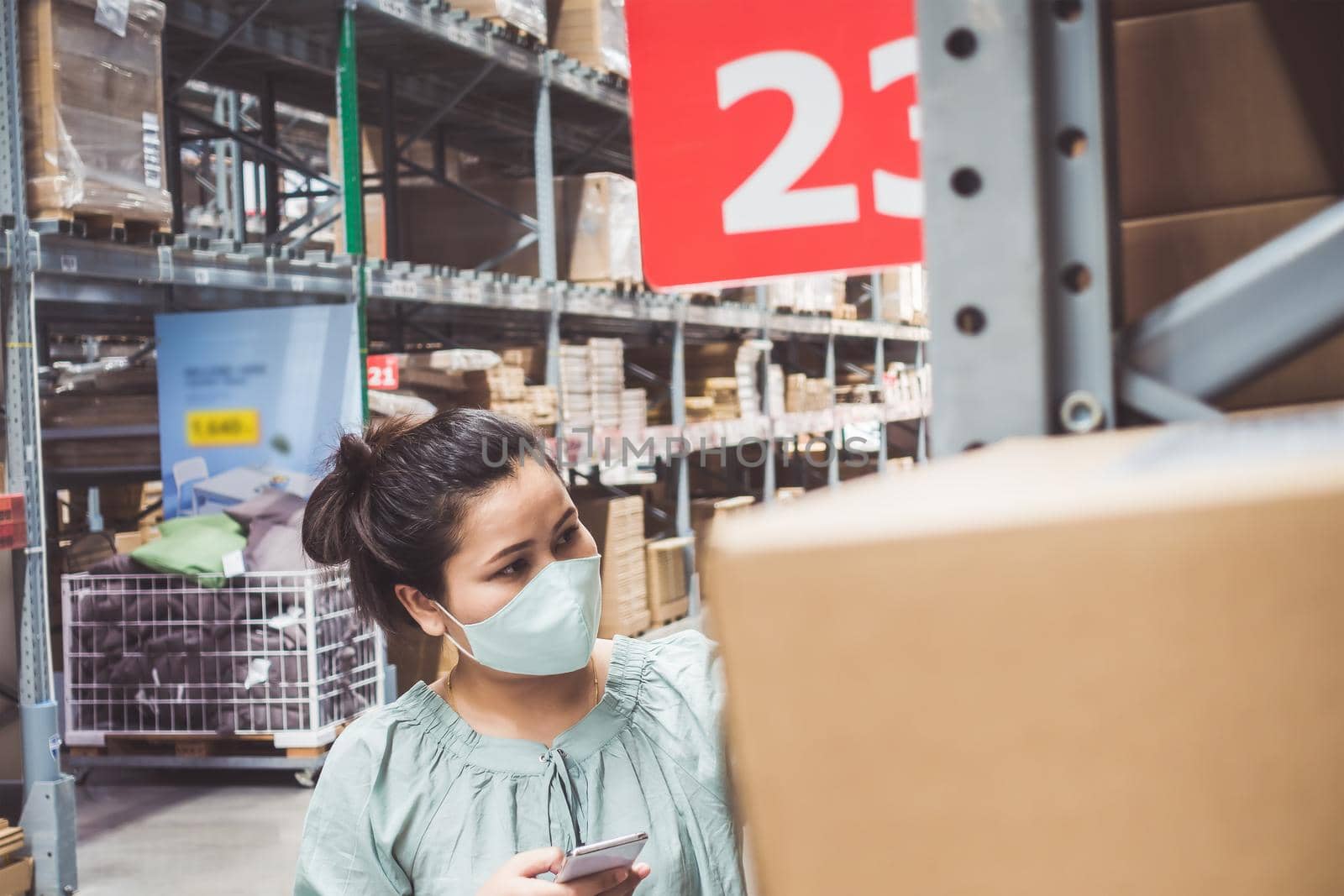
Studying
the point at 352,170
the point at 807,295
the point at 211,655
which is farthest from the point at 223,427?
the point at 807,295

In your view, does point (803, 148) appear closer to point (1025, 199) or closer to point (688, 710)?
point (688, 710)

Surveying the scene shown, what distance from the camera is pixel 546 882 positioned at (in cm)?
155

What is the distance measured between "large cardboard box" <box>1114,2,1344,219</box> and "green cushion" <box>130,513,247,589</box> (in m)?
5.25

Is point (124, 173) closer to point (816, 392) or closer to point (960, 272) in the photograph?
point (960, 272)

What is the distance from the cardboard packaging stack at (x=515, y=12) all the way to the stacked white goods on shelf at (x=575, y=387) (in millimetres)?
1814

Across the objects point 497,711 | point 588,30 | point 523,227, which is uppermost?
point 588,30

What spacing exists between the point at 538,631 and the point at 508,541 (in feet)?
0.49

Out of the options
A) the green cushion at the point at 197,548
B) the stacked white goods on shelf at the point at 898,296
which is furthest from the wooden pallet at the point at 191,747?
the stacked white goods on shelf at the point at 898,296

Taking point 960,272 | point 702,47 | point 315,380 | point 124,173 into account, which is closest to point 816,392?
point 315,380

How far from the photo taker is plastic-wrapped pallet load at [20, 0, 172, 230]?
4.41 m

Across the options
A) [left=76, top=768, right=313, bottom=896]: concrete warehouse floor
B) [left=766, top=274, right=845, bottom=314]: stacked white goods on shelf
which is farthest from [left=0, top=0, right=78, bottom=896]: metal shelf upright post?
[left=766, top=274, right=845, bottom=314]: stacked white goods on shelf

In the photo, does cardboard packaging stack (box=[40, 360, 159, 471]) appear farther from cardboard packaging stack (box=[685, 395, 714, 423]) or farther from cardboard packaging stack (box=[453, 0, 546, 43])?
cardboard packaging stack (box=[685, 395, 714, 423])

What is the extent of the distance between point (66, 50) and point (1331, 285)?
15.4 ft

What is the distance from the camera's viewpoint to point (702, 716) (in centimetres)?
185
